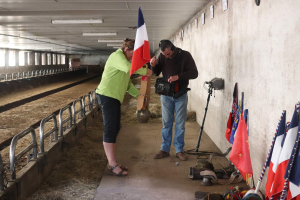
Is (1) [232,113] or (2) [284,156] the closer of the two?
(2) [284,156]

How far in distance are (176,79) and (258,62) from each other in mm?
1255

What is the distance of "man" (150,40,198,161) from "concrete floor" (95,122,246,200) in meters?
0.30

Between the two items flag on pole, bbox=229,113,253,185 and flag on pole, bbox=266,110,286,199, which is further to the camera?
flag on pole, bbox=229,113,253,185

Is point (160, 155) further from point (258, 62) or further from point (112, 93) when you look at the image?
point (258, 62)

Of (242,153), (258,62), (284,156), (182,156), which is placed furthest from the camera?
(182,156)

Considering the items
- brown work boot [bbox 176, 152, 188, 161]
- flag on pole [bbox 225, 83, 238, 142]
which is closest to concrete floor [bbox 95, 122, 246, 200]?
brown work boot [bbox 176, 152, 188, 161]

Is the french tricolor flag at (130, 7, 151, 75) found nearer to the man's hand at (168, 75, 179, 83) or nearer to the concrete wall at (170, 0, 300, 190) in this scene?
the man's hand at (168, 75, 179, 83)

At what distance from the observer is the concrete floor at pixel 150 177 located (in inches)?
140

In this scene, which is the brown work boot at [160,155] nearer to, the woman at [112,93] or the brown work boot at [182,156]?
the brown work boot at [182,156]

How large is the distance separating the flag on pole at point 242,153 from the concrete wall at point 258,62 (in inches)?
7.0

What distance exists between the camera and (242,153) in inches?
132

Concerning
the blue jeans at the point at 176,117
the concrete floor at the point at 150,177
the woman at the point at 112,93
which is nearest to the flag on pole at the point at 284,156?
the concrete floor at the point at 150,177

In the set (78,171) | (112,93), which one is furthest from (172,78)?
(78,171)

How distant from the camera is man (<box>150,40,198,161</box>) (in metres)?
4.54
